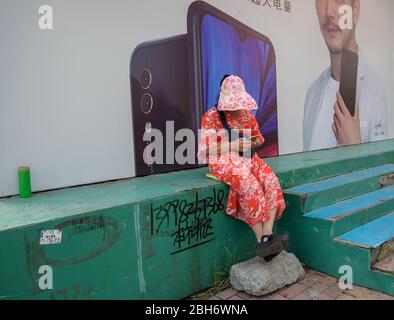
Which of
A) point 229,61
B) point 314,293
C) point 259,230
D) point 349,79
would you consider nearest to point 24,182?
point 259,230

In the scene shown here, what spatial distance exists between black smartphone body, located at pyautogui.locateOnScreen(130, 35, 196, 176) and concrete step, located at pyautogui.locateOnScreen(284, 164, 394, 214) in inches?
46.2

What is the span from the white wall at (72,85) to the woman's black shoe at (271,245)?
4.42 feet

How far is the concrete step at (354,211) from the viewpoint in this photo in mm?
2693

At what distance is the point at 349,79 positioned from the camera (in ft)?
19.1

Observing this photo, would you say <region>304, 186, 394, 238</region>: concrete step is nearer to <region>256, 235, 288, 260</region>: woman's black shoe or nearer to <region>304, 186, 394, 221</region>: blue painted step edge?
<region>304, 186, 394, 221</region>: blue painted step edge

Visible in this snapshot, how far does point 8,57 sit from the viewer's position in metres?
2.39

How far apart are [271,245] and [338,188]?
45.6 inches

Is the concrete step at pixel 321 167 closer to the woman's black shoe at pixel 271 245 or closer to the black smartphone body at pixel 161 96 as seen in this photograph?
the woman's black shoe at pixel 271 245

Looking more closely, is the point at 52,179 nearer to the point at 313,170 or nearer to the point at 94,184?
the point at 94,184

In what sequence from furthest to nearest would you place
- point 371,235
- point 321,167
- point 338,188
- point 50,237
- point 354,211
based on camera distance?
1. point 321,167
2. point 338,188
3. point 354,211
4. point 371,235
5. point 50,237

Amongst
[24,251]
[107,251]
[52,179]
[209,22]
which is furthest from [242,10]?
[24,251]

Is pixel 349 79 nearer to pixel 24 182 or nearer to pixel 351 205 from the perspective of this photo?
pixel 351 205

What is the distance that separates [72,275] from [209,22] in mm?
2811
